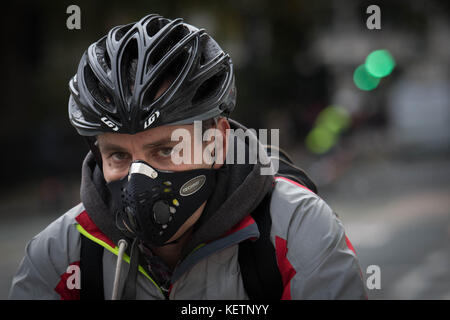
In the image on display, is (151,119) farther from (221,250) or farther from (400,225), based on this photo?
(400,225)

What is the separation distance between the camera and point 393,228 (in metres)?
9.86

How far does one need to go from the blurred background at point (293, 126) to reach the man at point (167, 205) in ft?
11.7

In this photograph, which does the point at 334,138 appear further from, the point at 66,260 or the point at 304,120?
the point at 66,260

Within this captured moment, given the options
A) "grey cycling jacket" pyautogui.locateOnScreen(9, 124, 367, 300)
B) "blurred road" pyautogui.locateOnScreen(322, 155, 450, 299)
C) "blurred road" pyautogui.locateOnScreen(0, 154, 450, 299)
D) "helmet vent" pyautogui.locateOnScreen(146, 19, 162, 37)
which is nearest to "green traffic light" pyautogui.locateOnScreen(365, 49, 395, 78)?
"blurred road" pyautogui.locateOnScreen(322, 155, 450, 299)

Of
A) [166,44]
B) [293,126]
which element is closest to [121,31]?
[166,44]

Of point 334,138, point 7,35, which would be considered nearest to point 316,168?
point 334,138

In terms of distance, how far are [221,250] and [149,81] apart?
79 cm

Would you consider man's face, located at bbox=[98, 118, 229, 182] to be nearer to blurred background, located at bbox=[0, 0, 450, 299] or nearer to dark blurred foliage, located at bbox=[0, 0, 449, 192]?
blurred background, located at bbox=[0, 0, 450, 299]

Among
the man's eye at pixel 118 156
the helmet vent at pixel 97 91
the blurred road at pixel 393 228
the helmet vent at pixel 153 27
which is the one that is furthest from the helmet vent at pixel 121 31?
the blurred road at pixel 393 228

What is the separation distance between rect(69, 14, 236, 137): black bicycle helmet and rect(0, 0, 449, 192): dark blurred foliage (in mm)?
14744

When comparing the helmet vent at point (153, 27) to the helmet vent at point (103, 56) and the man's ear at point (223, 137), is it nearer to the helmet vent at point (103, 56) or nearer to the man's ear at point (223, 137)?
the helmet vent at point (103, 56)

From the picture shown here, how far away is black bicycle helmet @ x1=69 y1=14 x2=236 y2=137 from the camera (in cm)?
237
